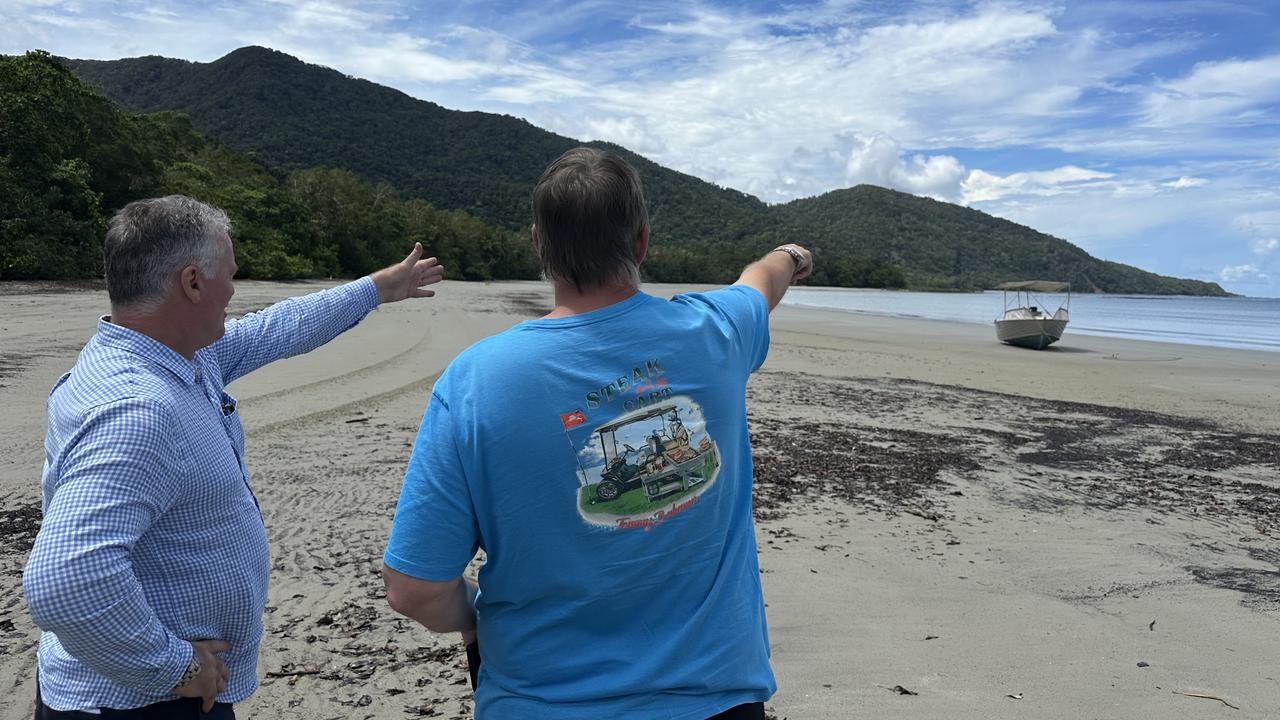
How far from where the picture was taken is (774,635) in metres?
4.16

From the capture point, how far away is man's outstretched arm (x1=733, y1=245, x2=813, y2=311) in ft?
6.66

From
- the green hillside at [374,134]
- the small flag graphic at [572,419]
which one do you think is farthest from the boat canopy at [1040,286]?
the green hillside at [374,134]

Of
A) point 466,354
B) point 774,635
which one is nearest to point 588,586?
point 466,354

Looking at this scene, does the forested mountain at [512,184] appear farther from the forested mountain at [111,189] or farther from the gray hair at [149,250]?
the gray hair at [149,250]

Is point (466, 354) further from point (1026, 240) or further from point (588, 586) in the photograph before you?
point (1026, 240)

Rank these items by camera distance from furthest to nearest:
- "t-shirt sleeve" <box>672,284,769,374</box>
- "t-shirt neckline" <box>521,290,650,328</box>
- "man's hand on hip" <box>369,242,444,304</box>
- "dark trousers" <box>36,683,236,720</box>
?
1. "man's hand on hip" <box>369,242,444,304</box>
2. "t-shirt sleeve" <box>672,284,769,374</box>
3. "dark trousers" <box>36,683,236,720</box>
4. "t-shirt neckline" <box>521,290,650,328</box>

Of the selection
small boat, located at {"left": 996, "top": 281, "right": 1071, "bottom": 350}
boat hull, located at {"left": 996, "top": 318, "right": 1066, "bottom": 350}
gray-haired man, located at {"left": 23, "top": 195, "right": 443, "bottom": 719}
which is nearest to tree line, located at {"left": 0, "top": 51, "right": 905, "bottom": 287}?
gray-haired man, located at {"left": 23, "top": 195, "right": 443, "bottom": 719}

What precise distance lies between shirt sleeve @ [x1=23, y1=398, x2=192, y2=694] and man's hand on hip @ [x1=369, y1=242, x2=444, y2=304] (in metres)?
1.04

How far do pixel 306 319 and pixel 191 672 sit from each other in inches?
43.6

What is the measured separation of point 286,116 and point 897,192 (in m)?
96.1

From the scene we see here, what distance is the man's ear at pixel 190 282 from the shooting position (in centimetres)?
168

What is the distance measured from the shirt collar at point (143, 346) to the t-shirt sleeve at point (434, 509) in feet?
2.00

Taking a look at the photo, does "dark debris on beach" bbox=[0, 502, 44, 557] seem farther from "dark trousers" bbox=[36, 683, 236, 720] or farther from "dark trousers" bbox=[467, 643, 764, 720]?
"dark trousers" bbox=[467, 643, 764, 720]

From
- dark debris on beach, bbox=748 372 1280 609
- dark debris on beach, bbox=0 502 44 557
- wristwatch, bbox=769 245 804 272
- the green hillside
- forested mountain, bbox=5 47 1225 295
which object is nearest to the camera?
wristwatch, bbox=769 245 804 272
